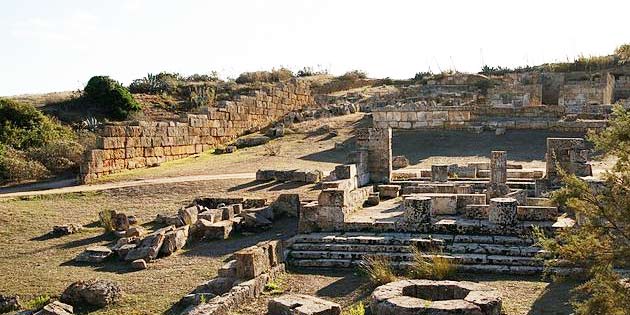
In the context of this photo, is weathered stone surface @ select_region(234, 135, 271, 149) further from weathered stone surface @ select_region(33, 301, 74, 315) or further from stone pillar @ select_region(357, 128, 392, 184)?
weathered stone surface @ select_region(33, 301, 74, 315)

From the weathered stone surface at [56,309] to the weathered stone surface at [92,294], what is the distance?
0.40m

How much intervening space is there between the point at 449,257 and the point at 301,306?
12.3 ft

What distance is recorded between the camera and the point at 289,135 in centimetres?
2978

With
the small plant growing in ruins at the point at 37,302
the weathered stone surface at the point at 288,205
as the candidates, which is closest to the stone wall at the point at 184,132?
the weathered stone surface at the point at 288,205

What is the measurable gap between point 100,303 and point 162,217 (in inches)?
234

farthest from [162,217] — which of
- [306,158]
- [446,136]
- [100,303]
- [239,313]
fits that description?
[446,136]

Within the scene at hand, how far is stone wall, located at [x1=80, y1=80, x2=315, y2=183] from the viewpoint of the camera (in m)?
23.7

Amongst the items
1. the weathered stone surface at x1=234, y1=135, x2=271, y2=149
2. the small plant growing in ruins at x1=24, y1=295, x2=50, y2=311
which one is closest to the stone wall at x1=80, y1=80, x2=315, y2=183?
the weathered stone surface at x1=234, y1=135, x2=271, y2=149

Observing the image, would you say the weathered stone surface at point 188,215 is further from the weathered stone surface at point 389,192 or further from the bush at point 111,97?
the bush at point 111,97

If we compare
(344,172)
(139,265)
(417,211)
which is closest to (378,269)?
(417,211)

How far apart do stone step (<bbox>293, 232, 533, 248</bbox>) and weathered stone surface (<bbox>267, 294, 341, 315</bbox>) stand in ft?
10.8

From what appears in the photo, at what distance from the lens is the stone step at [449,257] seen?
12.2 m

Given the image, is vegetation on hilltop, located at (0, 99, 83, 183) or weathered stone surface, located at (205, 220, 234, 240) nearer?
weathered stone surface, located at (205, 220, 234, 240)

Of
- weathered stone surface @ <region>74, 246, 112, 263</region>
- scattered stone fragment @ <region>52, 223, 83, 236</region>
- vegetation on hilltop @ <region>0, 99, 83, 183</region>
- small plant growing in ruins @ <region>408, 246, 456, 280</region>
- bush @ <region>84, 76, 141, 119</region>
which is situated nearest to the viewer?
small plant growing in ruins @ <region>408, 246, 456, 280</region>
